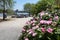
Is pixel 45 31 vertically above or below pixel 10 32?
above

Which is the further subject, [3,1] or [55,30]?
[3,1]

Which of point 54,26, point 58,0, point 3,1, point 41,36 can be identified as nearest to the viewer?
point 41,36

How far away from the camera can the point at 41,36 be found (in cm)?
426

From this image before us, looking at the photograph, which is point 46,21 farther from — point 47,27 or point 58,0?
point 58,0

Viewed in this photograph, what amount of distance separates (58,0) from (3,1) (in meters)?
18.8

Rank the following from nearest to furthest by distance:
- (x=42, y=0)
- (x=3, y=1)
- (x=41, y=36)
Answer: (x=41, y=36) < (x=42, y=0) < (x=3, y=1)

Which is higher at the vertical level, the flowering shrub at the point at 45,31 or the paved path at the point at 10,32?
Result: the flowering shrub at the point at 45,31

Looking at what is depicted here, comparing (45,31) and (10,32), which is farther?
(10,32)

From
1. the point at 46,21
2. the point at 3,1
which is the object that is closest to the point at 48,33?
the point at 46,21

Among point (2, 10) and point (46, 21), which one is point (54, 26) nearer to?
point (46, 21)

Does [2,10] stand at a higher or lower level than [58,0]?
lower

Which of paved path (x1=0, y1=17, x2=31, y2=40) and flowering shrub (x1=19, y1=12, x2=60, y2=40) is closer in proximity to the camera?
flowering shrub (x1=19, y1=12, x2=60, y2=40)

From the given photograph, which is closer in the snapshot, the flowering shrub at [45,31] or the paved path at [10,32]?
the flowering shrub at [45,31]

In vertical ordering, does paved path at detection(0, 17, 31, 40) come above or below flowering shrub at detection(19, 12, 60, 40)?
below
